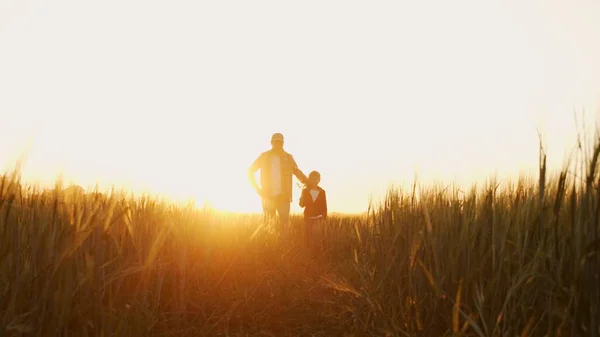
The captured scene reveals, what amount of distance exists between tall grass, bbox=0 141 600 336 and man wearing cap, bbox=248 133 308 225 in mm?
4006

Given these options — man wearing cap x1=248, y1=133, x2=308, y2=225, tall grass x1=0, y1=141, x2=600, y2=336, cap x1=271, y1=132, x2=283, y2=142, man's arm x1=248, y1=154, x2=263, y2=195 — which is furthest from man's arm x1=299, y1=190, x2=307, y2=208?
tall grass x1=0, y1=141, x2=600, y2=336

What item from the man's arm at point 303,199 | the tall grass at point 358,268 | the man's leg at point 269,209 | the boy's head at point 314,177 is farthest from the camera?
the boy's head at point 314,177

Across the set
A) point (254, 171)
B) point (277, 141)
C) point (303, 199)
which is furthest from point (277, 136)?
point (303, 199)

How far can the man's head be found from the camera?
7.92m

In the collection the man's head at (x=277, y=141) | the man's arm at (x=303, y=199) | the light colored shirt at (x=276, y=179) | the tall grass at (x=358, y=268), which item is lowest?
the tall grass at (x=358, y=268)

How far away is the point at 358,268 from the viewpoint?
3080 mm

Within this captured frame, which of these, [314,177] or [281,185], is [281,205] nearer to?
[281,185]

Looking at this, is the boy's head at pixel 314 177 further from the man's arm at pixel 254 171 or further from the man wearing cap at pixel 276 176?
the man's arm at pixel 254 171

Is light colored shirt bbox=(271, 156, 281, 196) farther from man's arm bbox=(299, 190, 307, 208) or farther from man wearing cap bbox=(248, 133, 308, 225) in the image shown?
man's arm bbox=(299, 190, 307, 208)

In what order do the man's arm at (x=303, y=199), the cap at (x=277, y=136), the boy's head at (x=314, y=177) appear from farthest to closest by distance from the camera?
1. the boy's head at (x=314, y=177)
2. the cap at (x=277, y=136)
3. the man's arm at (x=303, y=199)

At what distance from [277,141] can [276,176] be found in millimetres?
655

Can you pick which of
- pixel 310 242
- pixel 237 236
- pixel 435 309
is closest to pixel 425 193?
pixel 435 309

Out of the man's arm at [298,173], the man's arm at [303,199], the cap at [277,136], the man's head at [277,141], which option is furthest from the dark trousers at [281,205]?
the cap at [277,136]

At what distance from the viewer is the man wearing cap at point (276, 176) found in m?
7.73
